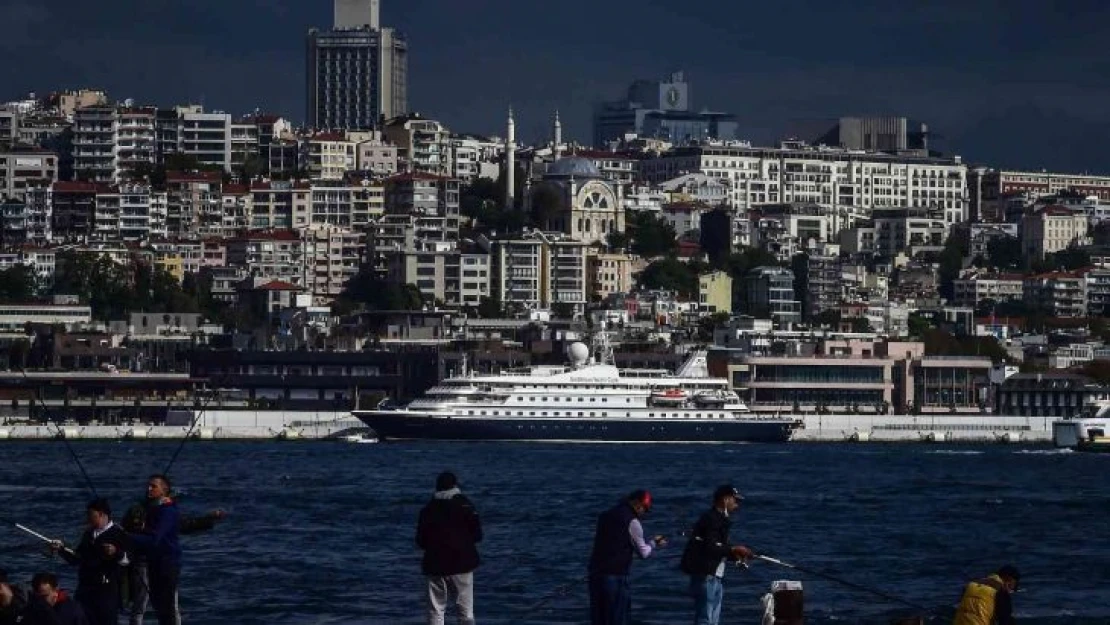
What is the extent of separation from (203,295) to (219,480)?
227 ft

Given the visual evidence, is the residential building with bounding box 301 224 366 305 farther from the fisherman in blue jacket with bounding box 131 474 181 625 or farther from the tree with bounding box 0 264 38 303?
the fisherman in blue jacket with bounding box 131 474 181 625

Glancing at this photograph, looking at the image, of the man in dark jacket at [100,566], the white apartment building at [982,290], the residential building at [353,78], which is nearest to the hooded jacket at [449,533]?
the man in dark jacket at [100,566]

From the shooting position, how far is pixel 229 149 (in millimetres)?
139000

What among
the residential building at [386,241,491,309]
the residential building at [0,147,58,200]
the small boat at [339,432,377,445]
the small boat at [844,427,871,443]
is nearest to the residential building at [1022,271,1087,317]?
the residential building at [386,241,491,309]

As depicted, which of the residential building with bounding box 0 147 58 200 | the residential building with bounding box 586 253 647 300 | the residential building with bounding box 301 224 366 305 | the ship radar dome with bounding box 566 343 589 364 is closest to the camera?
the ship radar dome with bounding box 566 343 589 364

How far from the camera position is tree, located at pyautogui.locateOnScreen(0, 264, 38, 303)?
370ft

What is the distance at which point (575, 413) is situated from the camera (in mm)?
77938

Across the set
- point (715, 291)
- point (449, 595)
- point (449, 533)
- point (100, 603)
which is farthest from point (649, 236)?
point (100, 603)

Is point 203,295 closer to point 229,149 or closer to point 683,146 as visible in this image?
point 229,149

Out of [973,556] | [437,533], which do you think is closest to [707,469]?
[973,556]

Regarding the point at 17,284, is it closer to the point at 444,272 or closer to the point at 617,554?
the point at 444,272

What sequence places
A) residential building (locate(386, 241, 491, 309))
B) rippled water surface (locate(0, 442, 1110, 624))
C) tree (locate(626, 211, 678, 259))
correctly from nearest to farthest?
rippled water surface (locate(0, 442, 1110, 624)) → residential building (locate(386, 241, 491, 309)) → tree (locate(626, 211, 678, 259))

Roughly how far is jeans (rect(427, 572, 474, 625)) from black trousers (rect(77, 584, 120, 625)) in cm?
177

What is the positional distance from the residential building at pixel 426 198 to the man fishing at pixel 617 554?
111m
